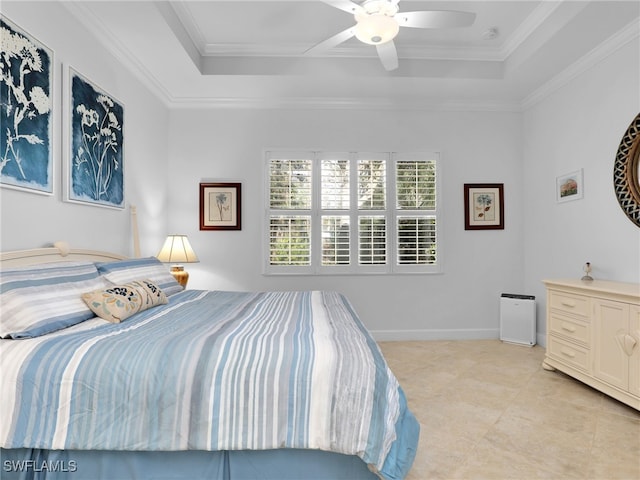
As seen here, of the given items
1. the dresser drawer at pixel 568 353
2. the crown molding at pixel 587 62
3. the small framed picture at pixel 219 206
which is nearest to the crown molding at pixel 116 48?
the small framed picture at pixel 219 206

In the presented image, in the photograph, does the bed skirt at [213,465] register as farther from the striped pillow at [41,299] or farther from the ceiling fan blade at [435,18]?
the ceiling fan blade at [435,18]

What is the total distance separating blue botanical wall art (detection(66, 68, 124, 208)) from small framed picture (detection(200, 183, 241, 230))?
1.01 meters

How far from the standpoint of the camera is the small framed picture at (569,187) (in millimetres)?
3217

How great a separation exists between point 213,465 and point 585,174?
366 centimetres

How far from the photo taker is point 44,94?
2143 mm

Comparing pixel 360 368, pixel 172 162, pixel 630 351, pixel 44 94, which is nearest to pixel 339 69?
pixel 172 162

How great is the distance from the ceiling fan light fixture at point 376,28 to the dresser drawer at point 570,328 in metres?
2.53

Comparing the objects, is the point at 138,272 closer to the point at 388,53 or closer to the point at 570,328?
the point at 388,53

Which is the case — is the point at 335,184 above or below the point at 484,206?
above

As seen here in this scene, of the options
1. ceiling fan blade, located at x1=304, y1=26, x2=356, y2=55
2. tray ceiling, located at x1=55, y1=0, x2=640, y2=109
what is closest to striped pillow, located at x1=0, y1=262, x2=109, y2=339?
tray ceiling, located at x1=55, y1=0, x2=640, y2=109

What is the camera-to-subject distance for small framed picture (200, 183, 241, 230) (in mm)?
3955

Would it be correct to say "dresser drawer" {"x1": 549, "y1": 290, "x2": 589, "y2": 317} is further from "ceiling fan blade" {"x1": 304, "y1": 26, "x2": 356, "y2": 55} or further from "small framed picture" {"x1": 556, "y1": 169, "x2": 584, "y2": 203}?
"ceiling fan blade" {"x1": 304, "y1": 26, "x2": 356, "y2": 55}

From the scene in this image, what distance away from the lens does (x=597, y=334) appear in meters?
2.53

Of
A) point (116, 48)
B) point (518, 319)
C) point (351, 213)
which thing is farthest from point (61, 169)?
point (518, 319)
